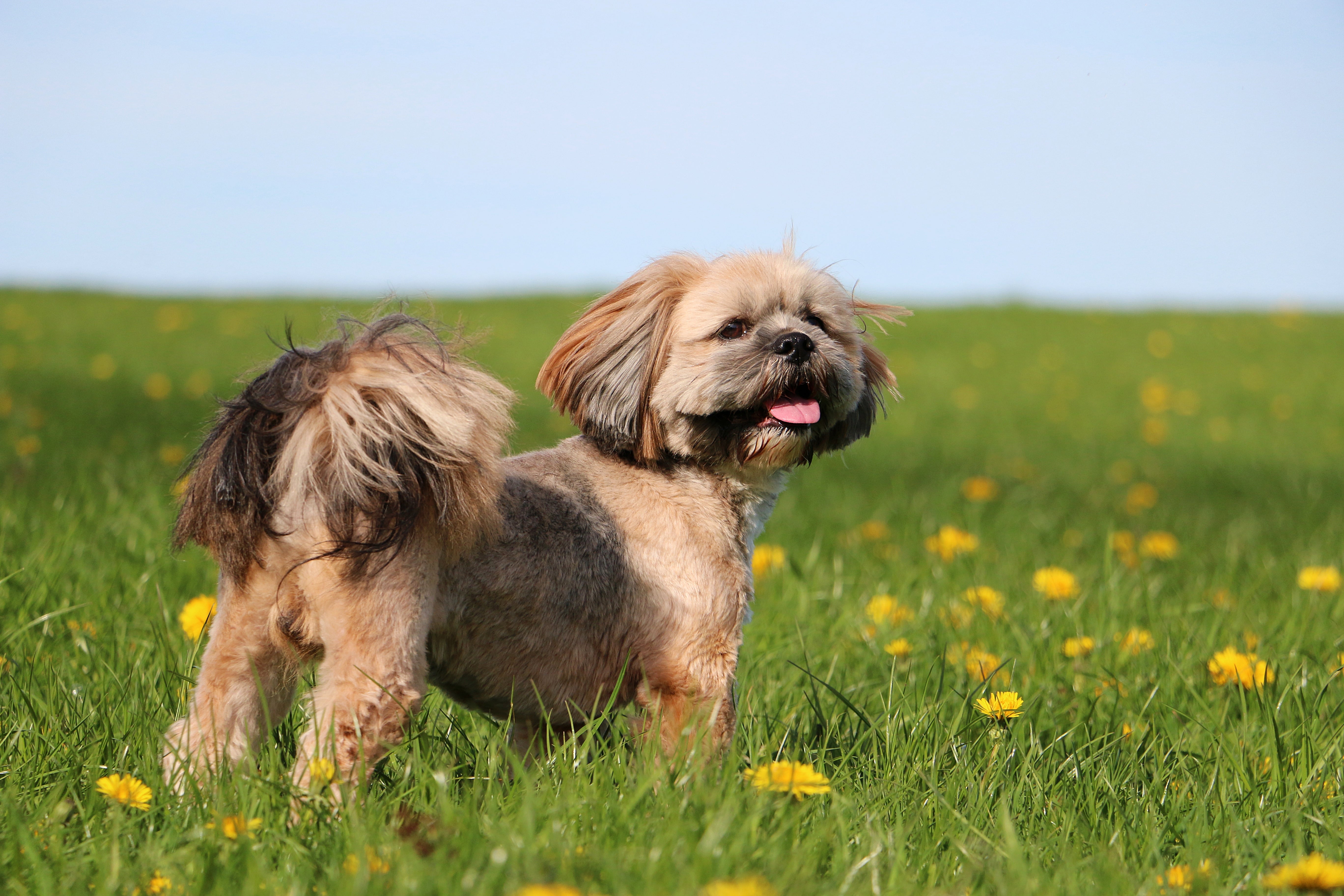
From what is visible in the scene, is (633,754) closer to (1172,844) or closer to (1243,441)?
(1172,844)

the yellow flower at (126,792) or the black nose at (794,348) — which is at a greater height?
the black nose at (794,348)

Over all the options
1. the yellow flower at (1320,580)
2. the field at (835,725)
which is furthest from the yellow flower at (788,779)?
the yellow flower at (1320,580)

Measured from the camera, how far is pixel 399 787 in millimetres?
2582

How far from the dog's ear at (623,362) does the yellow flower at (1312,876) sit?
1912 mm

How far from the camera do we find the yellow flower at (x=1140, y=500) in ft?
27.3

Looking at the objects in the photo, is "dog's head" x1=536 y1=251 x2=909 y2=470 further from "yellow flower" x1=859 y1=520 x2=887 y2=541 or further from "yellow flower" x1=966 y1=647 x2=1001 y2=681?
"yellow flower" x1=859 y1=520 x2=887 y2=541

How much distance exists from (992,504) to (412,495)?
621 centimetres

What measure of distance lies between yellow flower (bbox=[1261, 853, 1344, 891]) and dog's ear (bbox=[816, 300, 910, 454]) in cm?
177

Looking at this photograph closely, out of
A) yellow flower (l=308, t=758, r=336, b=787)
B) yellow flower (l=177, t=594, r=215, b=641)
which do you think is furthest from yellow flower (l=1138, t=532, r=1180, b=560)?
yellow flower (l=308, t=758, r=336, b=787)

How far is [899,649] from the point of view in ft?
12.9

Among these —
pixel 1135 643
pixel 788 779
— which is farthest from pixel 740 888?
pixel 1135 643

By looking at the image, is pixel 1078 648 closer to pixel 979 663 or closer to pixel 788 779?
pixel 979 663

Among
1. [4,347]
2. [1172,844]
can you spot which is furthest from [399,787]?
[4,347]

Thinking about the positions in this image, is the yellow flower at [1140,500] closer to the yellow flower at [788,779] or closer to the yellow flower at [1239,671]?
the yellow flower at [1239,671]
